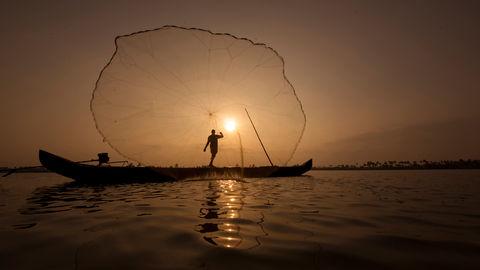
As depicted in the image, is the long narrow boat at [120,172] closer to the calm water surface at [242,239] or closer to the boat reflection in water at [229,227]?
the boat reflection in water at [229,227]

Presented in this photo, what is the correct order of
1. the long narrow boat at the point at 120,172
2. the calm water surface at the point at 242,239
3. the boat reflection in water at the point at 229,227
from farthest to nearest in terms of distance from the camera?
the long narrow boat at the point at 120,172, the boat reflection in water at the point at 229,227, the calm water surface at the point at 242,239

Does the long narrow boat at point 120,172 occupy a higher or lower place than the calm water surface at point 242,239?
higher

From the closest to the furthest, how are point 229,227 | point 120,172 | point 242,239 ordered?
point 242,239 < point 229,227 < point 120,172

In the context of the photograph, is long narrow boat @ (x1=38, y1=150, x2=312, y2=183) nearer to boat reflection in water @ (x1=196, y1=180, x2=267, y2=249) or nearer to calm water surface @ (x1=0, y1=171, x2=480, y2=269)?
boat reflection in water @ (x1=196, y1=180, x2=267, y2=249)

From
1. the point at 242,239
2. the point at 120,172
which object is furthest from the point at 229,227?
the point at 120,172

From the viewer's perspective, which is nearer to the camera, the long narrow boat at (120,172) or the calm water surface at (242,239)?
the calm water surface at (242,239)

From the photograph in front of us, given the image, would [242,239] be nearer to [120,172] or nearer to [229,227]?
[229,227]

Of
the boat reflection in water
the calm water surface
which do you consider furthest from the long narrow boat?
the calm water surface

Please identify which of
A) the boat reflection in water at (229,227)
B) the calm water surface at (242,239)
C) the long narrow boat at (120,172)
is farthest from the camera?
the long narrow boat at (120,172)

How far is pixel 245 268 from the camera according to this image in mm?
3234

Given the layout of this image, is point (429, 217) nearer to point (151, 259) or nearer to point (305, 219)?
point (305, 219)

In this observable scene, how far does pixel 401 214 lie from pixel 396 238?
2.55 meters

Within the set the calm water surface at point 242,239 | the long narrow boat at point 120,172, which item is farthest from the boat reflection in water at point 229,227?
the long narrow boat at point 120,172

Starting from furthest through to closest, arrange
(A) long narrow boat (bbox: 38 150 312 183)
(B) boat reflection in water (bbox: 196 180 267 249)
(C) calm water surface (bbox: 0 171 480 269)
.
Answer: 1. (A) long narrow boat (bbox: 38 150 312 183)
2. (B) boat reflection in water (bbox: 196 180 267 249)
3. (C) calm water surface (bbox: 0 171 480 269)
